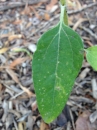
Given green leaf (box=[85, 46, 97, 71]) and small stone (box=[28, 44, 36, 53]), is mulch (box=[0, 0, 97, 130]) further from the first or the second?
green leaf (box=[85, 46, 97, 71])

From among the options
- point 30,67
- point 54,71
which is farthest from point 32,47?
point 54,71

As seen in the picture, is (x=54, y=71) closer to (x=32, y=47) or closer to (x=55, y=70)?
(x=55, y=70)

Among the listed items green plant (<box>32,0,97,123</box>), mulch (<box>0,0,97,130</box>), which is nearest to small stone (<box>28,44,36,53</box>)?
mulch (<box>0,0,97,130</box>)

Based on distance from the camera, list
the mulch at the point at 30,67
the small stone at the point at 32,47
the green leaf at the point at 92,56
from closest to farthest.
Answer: the green leaf at the point at 92,56 < the mulch at the point at 30,67 < the small stone at the point at 32,47

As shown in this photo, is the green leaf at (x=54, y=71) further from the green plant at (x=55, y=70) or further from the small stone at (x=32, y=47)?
the small stone at (x=32, y=47)

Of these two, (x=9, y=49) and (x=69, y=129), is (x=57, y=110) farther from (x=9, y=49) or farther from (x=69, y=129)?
(x=9, y=49)

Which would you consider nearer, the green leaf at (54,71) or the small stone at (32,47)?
the green leaf at (54,71)

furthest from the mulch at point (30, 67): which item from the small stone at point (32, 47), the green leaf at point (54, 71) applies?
the green leaf at point (54, 71)

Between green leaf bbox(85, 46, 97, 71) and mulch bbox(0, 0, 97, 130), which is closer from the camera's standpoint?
green leaf bbox(85, 46, 97, 71)

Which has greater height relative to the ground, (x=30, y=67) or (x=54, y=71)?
(x=54, y=71)
